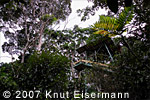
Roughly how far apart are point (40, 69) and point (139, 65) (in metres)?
2.81

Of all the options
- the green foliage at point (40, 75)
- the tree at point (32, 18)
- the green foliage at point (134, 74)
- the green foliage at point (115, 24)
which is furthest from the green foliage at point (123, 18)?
the tree at point (32, 18)

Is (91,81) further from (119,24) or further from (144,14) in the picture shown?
(119,24)

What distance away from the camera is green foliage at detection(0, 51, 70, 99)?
13.7 feet

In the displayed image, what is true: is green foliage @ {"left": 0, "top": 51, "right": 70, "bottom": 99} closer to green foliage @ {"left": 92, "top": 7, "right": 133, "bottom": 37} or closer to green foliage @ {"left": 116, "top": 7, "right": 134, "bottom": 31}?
green foliage @ {"left": 92, "top": 7, "right": 133, "bottom": 37}

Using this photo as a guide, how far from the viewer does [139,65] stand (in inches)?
122

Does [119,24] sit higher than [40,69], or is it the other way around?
[119,24]

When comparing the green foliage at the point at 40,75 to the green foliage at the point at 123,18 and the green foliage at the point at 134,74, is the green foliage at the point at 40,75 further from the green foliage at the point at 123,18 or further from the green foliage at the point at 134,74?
the green foliage at the point at 123,18

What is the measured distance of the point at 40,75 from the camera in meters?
4.35

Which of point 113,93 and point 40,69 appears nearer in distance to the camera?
point 113,93

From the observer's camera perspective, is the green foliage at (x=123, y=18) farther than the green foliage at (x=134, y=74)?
No

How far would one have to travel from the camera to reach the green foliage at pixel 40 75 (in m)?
4.18

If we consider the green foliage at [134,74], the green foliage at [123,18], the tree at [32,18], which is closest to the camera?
the green foliage at [123,18]

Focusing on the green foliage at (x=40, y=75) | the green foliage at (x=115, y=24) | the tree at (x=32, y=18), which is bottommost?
the green foliage at (x=40, y=75)

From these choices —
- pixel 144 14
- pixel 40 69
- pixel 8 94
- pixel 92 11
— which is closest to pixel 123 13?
pixel 144 14
